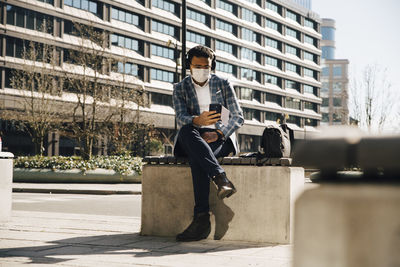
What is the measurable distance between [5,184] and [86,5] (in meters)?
47.4

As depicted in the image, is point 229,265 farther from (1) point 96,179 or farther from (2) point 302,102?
(2) point 302,102

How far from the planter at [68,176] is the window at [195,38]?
4106 centimetres

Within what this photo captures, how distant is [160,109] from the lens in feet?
190

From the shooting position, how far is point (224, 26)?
2707 inches

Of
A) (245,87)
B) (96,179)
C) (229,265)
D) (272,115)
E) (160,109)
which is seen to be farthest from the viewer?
(272,115)

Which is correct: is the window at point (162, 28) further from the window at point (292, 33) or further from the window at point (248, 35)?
the window at point (292, 33)

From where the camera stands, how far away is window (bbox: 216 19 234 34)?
6771 cm

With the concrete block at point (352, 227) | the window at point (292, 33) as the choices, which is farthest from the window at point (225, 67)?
the concrete block at point (352, 227)

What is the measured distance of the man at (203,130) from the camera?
15.3ft

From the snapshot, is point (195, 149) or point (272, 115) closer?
point (195, 149)

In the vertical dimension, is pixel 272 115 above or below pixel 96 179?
above

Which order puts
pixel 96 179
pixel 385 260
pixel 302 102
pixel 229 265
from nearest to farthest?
pixel 385 260, pixel 229 265, pixel 96 179, pixel 302 102

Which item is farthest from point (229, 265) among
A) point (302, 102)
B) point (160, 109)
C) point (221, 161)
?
point (302, 102)

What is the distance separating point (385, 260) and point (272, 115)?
251 feet
